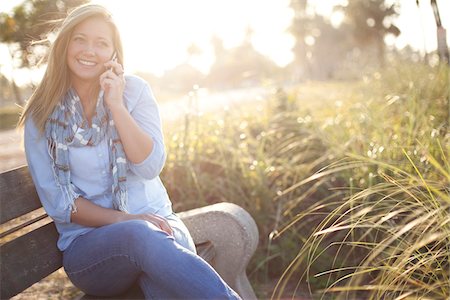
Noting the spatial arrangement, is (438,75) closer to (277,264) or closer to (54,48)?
(277,264)

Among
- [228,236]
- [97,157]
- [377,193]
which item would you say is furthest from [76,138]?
[377,193]

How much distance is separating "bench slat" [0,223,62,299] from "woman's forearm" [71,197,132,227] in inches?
6.3

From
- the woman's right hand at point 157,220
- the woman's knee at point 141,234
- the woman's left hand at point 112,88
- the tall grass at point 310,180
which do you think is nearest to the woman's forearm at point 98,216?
the woman's right hand at point 157,220

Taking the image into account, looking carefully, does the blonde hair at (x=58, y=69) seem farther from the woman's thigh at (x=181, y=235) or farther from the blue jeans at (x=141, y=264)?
the woman's thigh at (x=181, y=235)

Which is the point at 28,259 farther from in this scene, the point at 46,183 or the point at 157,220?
the point at 157,220

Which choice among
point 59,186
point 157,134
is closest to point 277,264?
point 157,134

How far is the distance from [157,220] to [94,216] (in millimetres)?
263

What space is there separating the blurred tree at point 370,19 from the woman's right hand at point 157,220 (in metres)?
36.6

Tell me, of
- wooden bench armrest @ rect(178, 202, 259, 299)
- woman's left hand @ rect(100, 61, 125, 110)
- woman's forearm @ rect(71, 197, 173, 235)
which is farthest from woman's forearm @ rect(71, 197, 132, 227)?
wooden bench armrest @ rect(178, 202, 259, 299)

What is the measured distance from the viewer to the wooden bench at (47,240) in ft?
6.34

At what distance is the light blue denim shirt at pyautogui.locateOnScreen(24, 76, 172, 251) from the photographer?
2.12 metres

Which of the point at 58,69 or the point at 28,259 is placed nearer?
the point at 28,259

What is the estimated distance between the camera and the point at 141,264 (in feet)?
6.26

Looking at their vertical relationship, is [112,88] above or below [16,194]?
above
